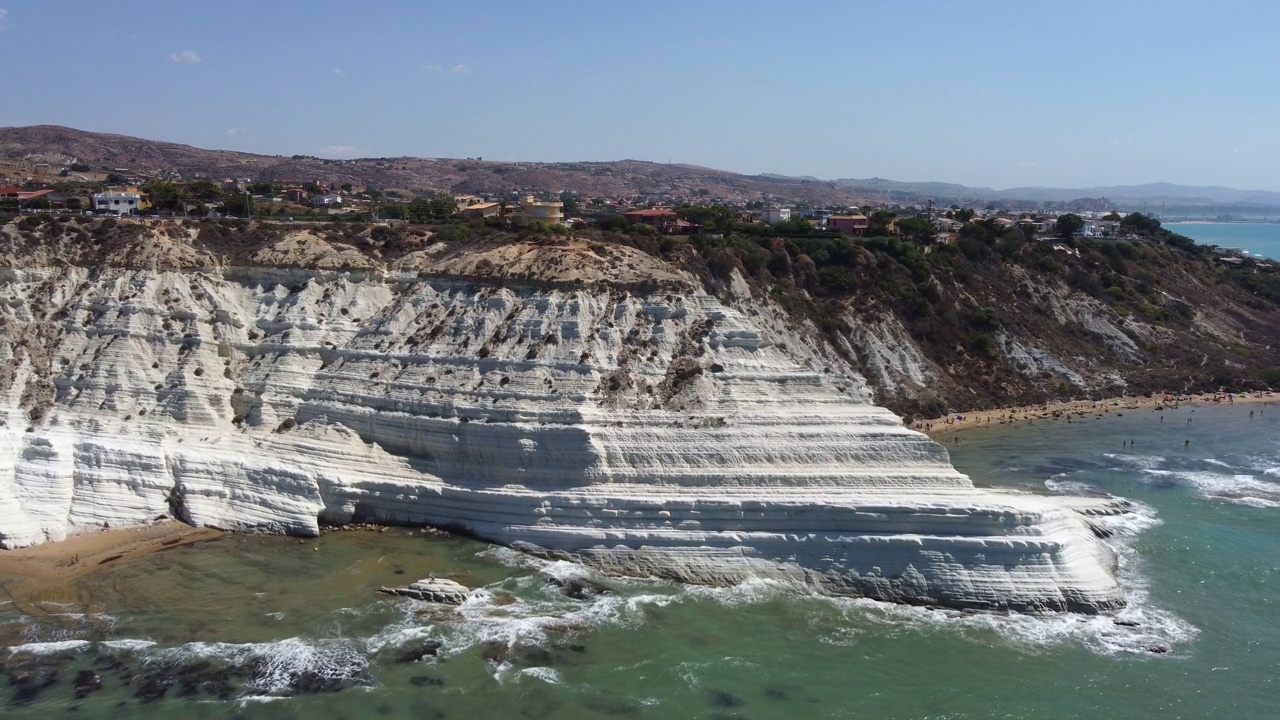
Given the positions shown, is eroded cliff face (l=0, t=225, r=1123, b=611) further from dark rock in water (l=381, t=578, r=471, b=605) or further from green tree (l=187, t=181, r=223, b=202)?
green tree (l=187, t=181, r=223, b=202)

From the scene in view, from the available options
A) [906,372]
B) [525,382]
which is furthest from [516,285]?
[906,372]

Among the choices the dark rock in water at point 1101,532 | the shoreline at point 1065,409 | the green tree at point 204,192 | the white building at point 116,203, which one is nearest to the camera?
the dark rock in water at point 1101,532

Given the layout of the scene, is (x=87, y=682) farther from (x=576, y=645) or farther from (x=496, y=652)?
(x=576, y=645)

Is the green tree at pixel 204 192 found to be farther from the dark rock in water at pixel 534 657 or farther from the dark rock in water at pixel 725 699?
the dark rock in water at pixel 725 699

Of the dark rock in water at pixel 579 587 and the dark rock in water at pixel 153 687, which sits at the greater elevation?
the dark rock in water at pixel 579 587

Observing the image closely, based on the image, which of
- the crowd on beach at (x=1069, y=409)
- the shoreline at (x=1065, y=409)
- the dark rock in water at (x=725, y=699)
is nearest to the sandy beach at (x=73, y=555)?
the dark rock in water at (x=725, y=699)

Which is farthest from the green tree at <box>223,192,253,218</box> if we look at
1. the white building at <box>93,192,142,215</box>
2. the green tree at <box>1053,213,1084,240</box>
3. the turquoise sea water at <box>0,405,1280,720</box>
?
the green tree at <box>1053,213,1084,240</box>
